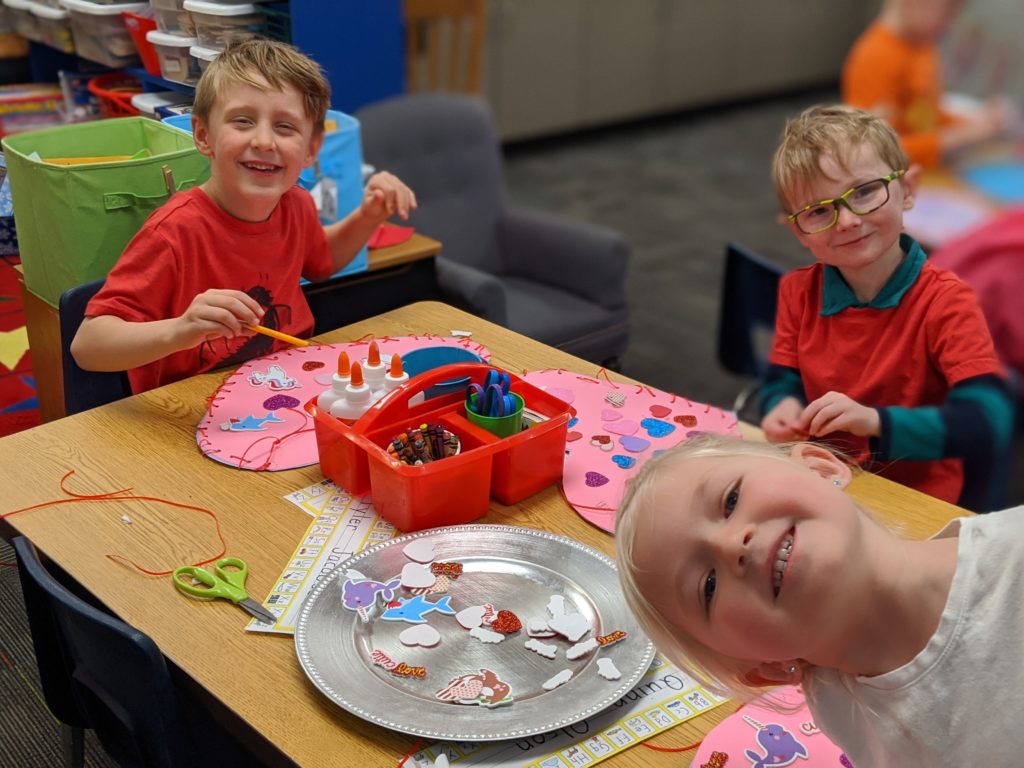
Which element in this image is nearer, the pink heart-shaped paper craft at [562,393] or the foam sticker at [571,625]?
the foam sticker at [571,625]

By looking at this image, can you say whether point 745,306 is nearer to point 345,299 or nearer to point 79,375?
point 345,299

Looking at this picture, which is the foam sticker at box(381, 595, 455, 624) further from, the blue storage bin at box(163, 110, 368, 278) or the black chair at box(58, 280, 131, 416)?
the blue storage bin at box(163, 110, 368, 278)

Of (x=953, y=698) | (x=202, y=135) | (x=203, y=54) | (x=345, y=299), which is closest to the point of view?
(x=953, y=698)

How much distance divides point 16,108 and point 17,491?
1.48 m

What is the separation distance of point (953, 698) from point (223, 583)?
75 centimetres

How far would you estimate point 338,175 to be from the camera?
Result: 7.03 feet

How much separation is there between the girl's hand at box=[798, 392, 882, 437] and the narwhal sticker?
51cm

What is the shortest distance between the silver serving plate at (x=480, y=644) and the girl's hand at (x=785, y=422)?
0.41 meters

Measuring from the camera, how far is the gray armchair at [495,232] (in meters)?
2.68

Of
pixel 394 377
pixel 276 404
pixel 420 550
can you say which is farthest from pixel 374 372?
pixel 420 550

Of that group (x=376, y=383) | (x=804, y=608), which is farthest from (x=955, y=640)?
(x=376, y=383)

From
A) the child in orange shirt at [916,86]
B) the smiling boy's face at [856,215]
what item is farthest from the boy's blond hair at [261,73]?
the child in orange shirt at [916,86]

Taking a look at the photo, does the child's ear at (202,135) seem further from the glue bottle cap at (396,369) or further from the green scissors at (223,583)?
the green scissors at (223,583)

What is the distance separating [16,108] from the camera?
8.14ft
